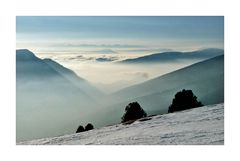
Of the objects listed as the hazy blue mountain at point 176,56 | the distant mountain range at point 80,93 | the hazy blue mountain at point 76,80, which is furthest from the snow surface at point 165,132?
the hazy blue mountain at point 176,56

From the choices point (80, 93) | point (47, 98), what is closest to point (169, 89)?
point (80, 93)

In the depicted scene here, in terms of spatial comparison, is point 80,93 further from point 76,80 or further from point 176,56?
point 176,56

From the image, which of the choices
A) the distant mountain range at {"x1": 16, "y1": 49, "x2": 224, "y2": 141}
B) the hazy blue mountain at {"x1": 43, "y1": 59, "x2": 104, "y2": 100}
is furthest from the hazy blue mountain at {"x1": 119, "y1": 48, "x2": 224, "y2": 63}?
the hazy blue mountain at {"x1": 43, "y1": 59, "x2": 104, "y2": 100}

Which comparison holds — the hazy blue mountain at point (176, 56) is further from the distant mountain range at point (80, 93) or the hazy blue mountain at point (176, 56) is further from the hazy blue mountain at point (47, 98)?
the hazy blue mountain at point (47, 98)
